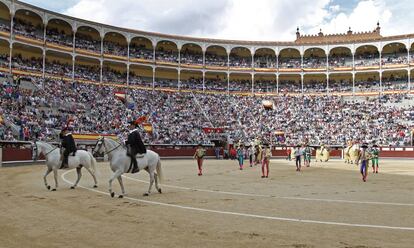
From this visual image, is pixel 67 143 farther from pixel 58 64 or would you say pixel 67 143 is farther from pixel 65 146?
pixel 58 64

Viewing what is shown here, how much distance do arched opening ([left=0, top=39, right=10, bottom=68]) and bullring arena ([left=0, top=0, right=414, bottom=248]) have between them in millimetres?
165

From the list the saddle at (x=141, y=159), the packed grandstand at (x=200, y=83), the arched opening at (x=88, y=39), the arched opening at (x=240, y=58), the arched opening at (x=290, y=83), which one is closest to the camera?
the saddle at (x=141, y=159)

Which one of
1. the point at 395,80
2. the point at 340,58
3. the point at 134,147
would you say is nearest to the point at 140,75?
the point at 340,58

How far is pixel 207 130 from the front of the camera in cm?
4697

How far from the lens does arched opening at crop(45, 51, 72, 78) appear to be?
48291mm

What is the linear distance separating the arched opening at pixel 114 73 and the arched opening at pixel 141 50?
2049mm

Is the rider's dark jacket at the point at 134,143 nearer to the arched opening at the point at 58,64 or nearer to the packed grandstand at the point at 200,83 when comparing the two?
the packed grandstand at the point at 200,83

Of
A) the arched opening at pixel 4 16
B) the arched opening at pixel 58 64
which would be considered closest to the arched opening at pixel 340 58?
the arched opening at pixel 58 64

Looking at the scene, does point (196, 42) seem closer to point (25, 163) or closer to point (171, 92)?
point (171, 92)

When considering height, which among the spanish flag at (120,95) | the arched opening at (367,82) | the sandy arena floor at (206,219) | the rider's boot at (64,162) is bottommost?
the sandy arena floor at (206,219)

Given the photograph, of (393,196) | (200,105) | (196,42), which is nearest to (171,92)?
(200,105)

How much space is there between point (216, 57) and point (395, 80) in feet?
82.5

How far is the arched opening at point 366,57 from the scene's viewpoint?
57.5 m

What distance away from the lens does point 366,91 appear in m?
56.5
